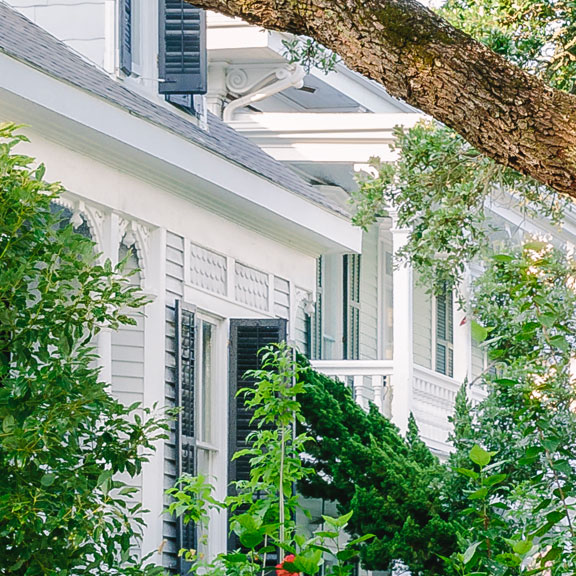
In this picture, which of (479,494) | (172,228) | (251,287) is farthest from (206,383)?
(479,494)

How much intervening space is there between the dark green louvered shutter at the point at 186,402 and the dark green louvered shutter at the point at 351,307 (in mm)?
7625

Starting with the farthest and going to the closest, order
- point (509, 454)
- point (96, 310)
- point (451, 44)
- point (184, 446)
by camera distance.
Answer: point (509, 454) < point (184, 446) < point (96, 310) < point (451, 44)

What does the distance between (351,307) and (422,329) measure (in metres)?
2.85

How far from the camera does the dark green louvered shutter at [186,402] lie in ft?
36.0

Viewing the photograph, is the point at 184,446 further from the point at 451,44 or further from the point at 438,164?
the point at 451,44

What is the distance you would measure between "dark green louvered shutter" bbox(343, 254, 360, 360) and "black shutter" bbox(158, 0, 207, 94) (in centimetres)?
698

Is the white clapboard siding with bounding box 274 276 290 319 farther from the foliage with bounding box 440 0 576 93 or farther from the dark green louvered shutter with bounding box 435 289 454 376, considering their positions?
the dark green louvered shutter with bounding box 435 289 454 376

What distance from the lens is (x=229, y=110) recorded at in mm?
15977

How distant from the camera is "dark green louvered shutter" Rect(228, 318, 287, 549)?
470 inches

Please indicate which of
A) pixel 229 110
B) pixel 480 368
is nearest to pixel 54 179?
pixel 229 110

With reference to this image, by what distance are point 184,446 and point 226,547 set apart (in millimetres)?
1159

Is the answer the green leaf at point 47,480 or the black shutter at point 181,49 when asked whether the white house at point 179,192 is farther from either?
the green leaf at point 47,480

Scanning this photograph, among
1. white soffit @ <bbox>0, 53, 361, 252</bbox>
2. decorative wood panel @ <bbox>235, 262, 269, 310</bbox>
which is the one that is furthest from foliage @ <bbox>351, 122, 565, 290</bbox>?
decorative wood panel @ <bbox>235, 262, 269, 310</bbox>

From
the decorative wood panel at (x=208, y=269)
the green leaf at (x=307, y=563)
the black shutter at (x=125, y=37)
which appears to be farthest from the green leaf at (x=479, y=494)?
the black shutter at (x=125, y=37)
